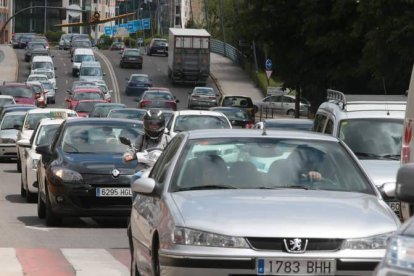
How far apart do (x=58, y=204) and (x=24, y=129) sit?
1589 centimetres

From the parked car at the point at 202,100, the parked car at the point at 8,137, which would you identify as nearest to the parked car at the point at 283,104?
the parked car at the point at 202,100

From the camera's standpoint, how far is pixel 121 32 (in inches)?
6757

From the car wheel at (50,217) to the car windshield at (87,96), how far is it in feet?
131

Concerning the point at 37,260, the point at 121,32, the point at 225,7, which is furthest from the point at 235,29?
the point at 121,32

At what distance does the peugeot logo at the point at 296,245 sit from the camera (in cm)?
848

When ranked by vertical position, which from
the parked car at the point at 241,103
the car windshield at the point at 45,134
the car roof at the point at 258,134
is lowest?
the parked car at the point at 241,103

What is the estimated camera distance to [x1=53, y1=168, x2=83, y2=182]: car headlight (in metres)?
17.5

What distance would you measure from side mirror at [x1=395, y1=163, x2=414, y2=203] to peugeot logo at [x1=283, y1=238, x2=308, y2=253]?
1.97 meters

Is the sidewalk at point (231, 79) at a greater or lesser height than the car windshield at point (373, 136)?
lesser

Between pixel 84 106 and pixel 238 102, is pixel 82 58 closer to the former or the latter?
pixel 238 102

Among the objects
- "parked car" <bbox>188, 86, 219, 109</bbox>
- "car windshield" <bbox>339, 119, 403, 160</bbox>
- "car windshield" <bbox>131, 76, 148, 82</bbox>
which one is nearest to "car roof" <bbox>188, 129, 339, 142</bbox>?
"car windshield" <bbox>339, 119, 403, 160</bbox>

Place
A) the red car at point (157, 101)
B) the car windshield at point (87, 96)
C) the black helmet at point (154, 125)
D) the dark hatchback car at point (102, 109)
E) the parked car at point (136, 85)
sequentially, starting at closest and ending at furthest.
Result: the black helmet at point (154, 125) < the dark hatchback car at point (102, 109) < the red car at point (157, 101) < the car windshield at point (87, 96) < the parked car at point (136, 85)

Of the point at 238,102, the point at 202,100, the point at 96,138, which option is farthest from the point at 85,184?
the point at 202,100

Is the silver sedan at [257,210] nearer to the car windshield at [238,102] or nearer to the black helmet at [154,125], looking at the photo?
the black helmet at [154,125]
